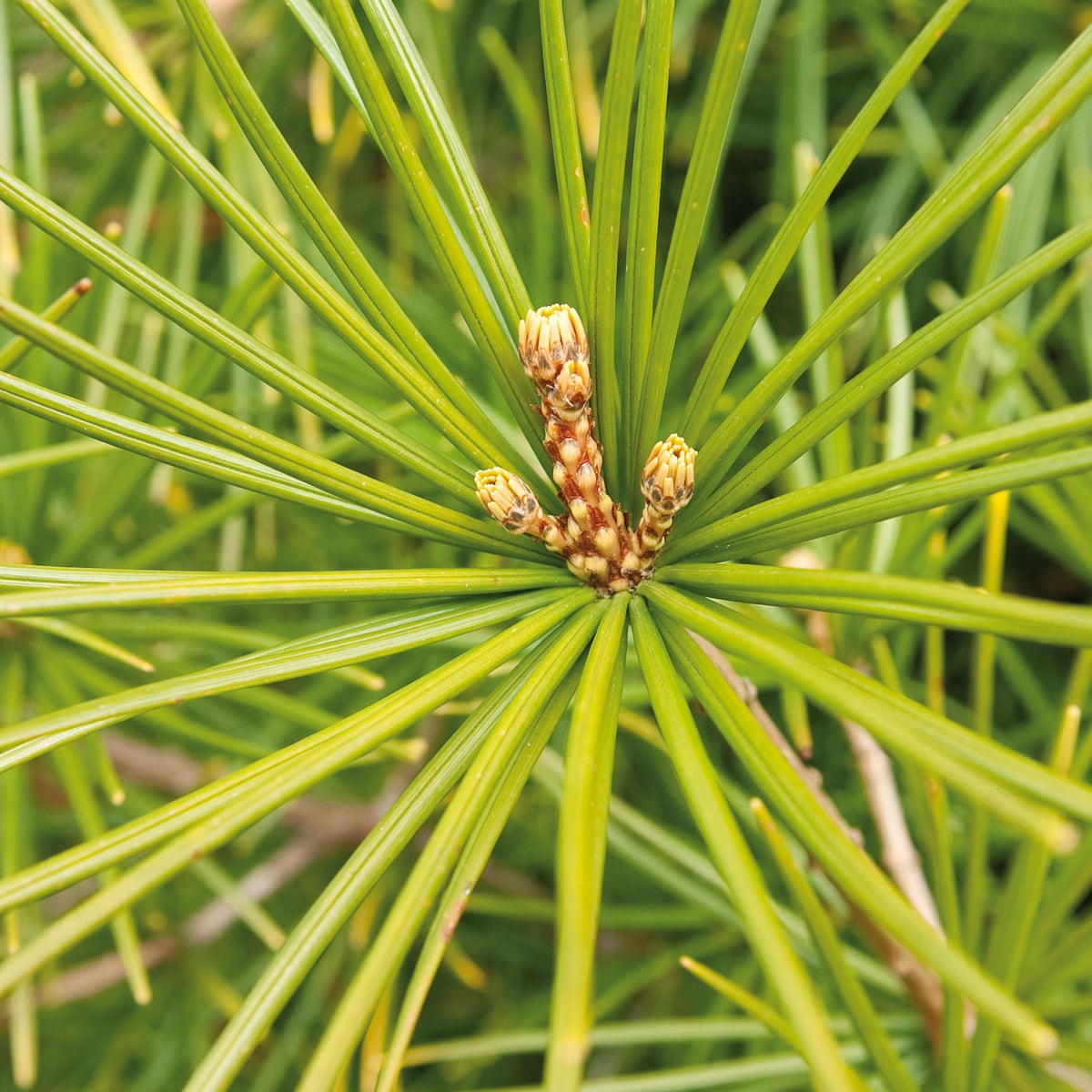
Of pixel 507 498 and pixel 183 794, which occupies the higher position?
pixel 507 498

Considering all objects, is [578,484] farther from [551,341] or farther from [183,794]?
[183,794]

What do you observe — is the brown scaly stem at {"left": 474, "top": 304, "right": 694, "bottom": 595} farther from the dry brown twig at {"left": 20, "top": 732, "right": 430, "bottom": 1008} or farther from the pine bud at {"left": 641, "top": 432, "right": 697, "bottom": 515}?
the dry brown twig at {"left": 20, "top": 732, "right": 430, "bottom": 1008}

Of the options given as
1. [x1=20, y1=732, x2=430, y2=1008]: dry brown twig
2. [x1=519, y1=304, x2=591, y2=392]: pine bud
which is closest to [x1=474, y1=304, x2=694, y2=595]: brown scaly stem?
[x1=519, y1=304, x2=591, y2=392]: pine bud

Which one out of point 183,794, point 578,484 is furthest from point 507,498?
point 183,794

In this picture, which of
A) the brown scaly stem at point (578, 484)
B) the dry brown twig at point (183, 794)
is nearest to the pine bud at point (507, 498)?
the brown scaly stem at point (578, 484)

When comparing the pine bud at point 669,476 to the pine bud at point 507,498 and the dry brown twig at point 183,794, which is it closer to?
the pine bud at point 507,498

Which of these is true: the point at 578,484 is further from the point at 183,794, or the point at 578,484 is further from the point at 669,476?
the point at 183,794

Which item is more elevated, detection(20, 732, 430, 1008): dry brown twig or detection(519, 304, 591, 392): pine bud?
detection(519, 304, 591, 392): pine bud

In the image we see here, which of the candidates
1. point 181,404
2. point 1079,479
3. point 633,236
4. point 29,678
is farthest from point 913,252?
point 29,678

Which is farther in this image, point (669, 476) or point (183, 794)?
point (183, 794)
